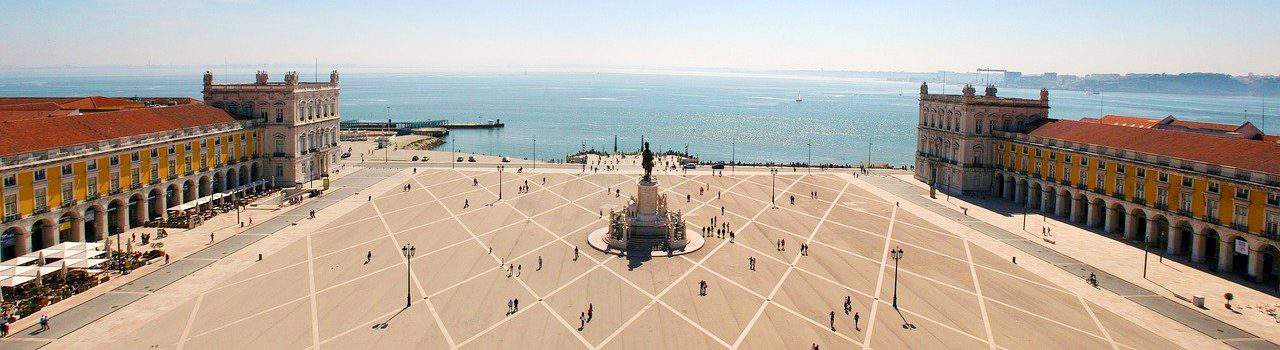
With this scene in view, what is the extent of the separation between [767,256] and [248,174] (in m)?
49.8

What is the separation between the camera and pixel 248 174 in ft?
237

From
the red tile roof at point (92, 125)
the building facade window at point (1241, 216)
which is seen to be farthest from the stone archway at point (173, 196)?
the building facade window at point (1241, 216)

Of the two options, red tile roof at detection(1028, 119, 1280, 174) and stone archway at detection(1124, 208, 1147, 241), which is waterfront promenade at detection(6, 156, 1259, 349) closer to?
stone archway at detection(1124, 208, 1147, 241)

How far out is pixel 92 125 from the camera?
54.2m

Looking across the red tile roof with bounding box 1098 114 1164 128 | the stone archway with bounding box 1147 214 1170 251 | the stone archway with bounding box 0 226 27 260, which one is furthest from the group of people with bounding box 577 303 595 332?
the red tile roof with bounding box 1098 114 1164 128

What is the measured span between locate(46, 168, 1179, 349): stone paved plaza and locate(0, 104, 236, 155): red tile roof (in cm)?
1510

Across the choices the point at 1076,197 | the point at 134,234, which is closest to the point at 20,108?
the point at 134,234

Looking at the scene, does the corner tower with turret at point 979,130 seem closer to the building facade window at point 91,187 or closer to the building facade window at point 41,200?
the building facade window at point 91,187

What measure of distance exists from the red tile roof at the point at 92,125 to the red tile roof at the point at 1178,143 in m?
71.0

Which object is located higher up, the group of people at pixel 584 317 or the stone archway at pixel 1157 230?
the stone archway at pixel 1157 230

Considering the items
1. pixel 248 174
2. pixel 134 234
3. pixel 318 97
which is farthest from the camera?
pixel 318 97

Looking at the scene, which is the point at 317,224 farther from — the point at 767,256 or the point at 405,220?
the point at 767,256

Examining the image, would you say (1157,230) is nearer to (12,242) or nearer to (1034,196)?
(1034,196)

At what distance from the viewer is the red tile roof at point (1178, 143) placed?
4703cm
